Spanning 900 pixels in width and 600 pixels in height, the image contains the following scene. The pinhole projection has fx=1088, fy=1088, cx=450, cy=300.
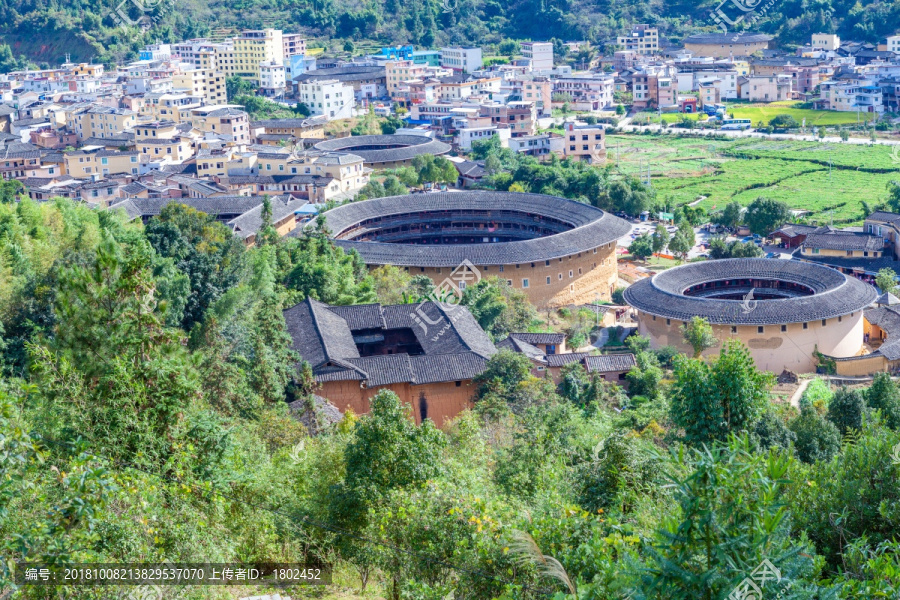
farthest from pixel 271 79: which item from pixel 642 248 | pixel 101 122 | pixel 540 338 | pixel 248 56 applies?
pixel 540 338

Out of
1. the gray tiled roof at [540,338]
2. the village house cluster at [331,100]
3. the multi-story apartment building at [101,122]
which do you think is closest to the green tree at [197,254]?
the gray tiled roof at [540,338]

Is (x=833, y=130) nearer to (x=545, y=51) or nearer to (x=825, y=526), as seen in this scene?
(x=545, y=51)

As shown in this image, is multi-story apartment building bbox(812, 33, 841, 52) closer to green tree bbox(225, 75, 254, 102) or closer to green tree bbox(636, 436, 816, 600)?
green tree bbox(225, 75, 254, 102)

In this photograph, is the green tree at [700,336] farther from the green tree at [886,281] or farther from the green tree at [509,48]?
the green tree at [509,48]

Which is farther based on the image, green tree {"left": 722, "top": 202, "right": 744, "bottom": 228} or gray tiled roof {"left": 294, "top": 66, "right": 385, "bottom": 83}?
gray tiled roof {"left": 294, "top": 66, "right": 385, "bottom": 83}

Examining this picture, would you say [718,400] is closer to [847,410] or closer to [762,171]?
[847,410]

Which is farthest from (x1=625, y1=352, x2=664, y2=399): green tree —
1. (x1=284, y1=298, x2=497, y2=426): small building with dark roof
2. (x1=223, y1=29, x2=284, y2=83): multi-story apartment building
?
(x1=223, y1=29, x2=284, y2=83): multi-story apartment building

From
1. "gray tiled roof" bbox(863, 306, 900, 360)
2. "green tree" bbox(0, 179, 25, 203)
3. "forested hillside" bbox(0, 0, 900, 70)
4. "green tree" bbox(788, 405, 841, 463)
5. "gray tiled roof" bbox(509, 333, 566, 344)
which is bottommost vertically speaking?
"gray tiled roof" bbox(863, 306, 900, 360)
